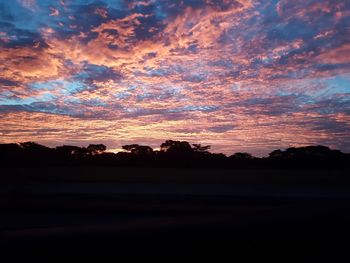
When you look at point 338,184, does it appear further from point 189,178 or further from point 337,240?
point 337,240

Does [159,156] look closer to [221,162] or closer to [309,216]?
[221,162]

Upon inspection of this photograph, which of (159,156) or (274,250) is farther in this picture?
(159,156)

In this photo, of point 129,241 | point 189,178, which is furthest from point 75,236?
point 189,178

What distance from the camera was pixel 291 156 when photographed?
3997 centimetres

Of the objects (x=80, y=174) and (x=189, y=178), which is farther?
(x=80, y=174)

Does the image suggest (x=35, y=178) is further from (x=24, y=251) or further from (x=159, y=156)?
(x=24, y=251)

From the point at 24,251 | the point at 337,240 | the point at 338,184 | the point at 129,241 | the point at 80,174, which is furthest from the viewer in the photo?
the point at 80,174

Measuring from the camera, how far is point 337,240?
4.77m

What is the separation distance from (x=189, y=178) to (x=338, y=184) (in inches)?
385

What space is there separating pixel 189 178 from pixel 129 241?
2597cm

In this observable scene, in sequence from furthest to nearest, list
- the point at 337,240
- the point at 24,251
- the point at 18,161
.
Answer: the point at 18,161
the point at 337,240
the point at 24,251

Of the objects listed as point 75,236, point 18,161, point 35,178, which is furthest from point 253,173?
point 75,236

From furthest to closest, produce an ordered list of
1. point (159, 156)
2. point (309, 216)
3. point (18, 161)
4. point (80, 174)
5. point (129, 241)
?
point (159, 156) → point (18, 161) → point (80, 174) → point (309, 216) → point (129, 241)

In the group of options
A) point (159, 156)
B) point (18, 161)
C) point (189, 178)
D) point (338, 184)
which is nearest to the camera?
point (338, 184)
